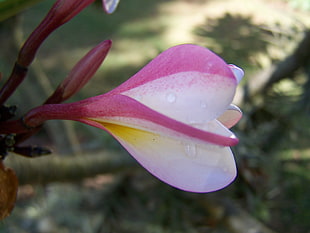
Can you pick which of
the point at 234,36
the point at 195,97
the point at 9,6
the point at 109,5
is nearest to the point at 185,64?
the point at 195,97

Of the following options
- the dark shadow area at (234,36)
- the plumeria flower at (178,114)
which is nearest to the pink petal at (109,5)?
the plumeria flower at (178,114)

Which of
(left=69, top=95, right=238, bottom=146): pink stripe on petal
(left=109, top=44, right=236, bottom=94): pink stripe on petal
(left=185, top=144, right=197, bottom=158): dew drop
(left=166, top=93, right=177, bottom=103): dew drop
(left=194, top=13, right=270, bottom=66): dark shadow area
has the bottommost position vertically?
(left=194, top=13, right=270, bottom=66): dark shadow area

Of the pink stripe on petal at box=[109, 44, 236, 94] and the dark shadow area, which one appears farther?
→ the dark shadow area

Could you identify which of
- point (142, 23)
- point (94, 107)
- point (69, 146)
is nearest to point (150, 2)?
point (142, 23)

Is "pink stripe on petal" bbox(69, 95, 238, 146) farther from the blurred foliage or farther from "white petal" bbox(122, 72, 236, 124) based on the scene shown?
the blurred foliage

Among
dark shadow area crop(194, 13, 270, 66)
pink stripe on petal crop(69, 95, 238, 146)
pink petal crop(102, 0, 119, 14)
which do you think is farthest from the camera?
dark shadow area crop(194, 13, 270, 66)

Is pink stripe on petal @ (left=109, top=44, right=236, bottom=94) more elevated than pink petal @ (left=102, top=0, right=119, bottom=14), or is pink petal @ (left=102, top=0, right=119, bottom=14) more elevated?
pink petal @ (left=102, top=0, right=119, bottom=14)

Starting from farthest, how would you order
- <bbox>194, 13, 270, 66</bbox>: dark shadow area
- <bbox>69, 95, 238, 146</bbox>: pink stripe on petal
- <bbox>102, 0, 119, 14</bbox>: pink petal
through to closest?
<bbox>194, 13, 270, 66</bbox>: dark shadow area → <bbox>102, 0, 119, 14</bbox>: pink petal → <bbox>69, 95, 238, 146</bbox>: pink stripe on petal

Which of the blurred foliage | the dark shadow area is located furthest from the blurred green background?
the blurred foliage
